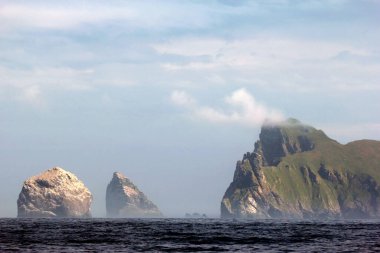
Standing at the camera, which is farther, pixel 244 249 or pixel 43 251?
pixel 244 249

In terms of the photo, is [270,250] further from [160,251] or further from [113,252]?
[113,252]

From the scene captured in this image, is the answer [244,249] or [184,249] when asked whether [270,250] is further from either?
[184,249]

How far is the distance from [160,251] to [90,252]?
8299 millimetres

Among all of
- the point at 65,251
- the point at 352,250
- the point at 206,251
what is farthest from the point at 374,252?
the point at 65,251

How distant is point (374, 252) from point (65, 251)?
3580cm

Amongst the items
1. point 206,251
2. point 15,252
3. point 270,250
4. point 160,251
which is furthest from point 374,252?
point 15,252

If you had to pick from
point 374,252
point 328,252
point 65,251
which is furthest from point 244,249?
point 65,251

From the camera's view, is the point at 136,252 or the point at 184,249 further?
the point at 184,249

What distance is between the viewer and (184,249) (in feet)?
258

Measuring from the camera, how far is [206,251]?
2960 inches

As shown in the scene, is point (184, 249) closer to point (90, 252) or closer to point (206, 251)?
point (206, 251)

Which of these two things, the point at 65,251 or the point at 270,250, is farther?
the point at 270,250

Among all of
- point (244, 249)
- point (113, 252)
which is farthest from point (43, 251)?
point (244, 249)

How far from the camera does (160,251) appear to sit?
74.7m
